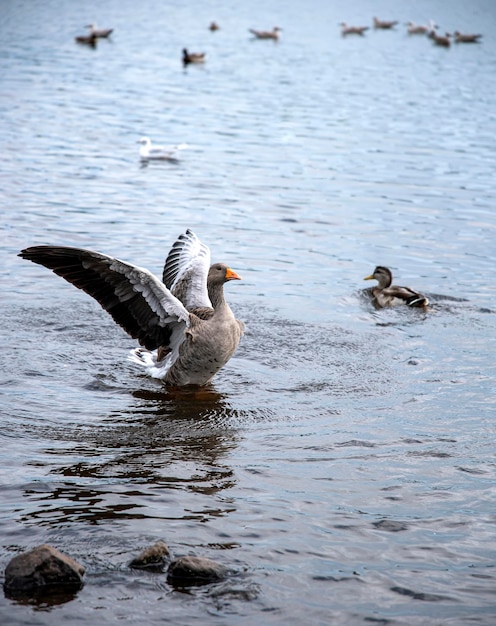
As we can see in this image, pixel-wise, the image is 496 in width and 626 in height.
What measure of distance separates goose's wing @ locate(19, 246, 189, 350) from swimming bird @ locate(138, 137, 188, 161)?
11721 mm

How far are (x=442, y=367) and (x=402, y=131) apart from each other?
661 inches

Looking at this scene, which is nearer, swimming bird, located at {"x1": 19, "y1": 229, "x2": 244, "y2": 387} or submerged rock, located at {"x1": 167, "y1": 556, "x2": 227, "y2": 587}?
submerged rock, located at {"x1": 167, "y1": 556, "x2": 227, "y2": 587}

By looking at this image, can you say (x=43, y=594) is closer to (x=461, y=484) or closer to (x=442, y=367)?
(x=461, y=484)

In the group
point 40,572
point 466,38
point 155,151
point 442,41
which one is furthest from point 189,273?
point 466,38

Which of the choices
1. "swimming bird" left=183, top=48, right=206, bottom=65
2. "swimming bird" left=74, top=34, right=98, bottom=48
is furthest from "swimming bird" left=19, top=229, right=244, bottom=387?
"swimming bird" left=74, top=34, right=98, bottom=48

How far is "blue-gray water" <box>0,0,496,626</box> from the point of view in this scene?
610cm

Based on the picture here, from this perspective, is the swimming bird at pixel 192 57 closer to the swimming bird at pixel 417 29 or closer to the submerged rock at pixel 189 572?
the swimming bird at pixel 417 29

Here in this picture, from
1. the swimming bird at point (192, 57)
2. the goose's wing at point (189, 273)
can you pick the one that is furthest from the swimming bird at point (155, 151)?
the swimming bird at point (192, 57)

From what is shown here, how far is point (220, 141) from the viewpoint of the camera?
23.7 metres

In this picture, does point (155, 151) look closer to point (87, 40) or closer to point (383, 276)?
point (383, 276)

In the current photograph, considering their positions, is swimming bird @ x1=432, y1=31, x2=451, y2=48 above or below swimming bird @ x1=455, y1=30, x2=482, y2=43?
below

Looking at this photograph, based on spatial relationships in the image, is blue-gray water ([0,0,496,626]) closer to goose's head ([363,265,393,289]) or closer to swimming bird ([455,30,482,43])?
goose's head ([363,265,393,289])

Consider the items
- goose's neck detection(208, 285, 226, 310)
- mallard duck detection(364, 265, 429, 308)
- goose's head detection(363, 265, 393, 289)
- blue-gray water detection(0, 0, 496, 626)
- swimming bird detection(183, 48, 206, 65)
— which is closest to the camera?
blue-gray water detection(0, 0, 496, 626)

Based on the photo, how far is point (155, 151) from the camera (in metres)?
20.8
